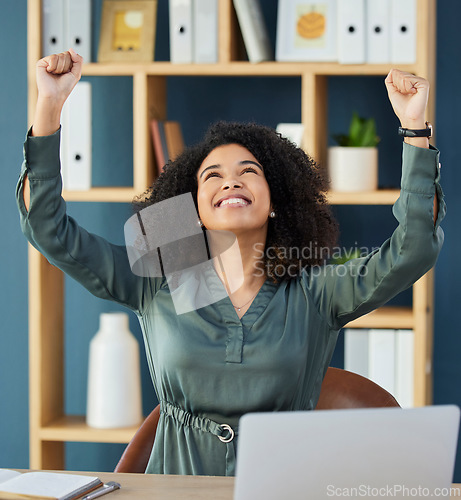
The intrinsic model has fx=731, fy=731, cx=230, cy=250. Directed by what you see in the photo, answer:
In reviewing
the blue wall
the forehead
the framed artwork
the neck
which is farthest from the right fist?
the blue wall

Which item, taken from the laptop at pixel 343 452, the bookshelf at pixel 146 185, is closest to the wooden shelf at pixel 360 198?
the bookshelf at pixel 146 185

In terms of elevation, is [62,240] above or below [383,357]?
above

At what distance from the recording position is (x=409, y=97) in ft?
4.31

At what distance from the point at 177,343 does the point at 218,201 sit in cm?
30

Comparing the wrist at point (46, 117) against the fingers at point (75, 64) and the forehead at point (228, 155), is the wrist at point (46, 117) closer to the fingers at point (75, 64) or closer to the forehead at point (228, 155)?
the fingers at point (75, 64)

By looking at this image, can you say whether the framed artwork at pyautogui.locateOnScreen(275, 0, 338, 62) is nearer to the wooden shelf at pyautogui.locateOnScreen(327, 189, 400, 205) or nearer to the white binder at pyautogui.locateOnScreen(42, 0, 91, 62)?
the wooden shelf at pyautogui.locateOnScreen(327, 189, 400, 205)

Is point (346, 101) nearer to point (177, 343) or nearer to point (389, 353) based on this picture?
point (389, 353)

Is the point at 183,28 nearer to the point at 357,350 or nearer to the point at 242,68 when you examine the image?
the point at 242,68

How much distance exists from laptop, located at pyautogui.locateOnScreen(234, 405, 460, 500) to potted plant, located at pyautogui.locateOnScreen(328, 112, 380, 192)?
1.41 metres

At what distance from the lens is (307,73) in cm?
218

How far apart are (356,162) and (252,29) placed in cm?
51

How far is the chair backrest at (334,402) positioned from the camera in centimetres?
A: 141

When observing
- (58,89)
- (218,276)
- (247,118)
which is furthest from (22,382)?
(58,89)

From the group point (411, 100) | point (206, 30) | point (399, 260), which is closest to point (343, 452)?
point (399, 260)
